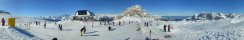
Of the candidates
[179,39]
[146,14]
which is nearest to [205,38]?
[179,39]

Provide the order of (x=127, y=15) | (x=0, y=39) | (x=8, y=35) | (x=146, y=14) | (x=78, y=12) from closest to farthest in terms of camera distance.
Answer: (x=0, y=39)
(x=8, y=35)
(x=78, y=12)
(x=127, y=15)
(x=146, y=14)

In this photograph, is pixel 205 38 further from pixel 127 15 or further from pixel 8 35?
pixel 127 15

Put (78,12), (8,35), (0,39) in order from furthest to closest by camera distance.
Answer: (78,12), (8,35), (0,39)

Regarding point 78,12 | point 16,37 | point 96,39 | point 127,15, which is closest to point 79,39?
point 96,39

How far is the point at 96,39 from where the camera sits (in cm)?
3725

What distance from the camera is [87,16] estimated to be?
16162 cm

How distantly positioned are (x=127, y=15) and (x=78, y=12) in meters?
25.3

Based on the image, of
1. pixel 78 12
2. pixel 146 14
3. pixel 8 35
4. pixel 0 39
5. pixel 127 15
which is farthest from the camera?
pixel 146 14

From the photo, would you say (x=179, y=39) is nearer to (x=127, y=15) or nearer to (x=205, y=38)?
(x=205, y=38)

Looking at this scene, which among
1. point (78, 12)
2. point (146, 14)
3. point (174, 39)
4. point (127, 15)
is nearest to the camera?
point (174, 39)

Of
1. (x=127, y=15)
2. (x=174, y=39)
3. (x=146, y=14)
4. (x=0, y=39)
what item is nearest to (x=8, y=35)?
(x=0, y=39)

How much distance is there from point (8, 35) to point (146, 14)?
161m

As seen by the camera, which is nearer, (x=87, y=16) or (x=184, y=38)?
(x=184, y=38)

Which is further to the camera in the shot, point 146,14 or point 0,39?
A: point 146,14
